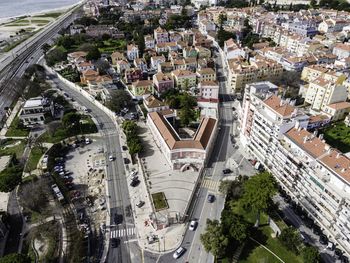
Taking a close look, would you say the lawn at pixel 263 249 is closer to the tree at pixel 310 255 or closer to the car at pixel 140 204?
the tree at pixel 310 255

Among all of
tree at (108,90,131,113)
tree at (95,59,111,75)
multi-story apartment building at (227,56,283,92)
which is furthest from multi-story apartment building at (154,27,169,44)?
tree at (108,90,131,113)

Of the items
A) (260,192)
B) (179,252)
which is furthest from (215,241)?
(260,192)

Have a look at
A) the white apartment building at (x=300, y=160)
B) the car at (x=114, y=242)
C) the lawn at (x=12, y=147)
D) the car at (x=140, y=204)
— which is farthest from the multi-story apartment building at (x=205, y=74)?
the car at (x=114, y=242)

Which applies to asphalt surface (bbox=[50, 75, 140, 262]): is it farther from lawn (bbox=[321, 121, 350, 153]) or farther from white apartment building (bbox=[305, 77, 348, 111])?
white apartment building (bbox=[305, 77, 348, 111])

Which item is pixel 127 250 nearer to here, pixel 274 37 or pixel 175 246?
pixel 175 246

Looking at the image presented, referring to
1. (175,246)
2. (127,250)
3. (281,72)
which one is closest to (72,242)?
(127,250)

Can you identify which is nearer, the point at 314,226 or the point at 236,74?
the point at 314,226

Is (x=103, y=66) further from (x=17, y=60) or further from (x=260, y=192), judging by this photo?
(x=260, y=192)
